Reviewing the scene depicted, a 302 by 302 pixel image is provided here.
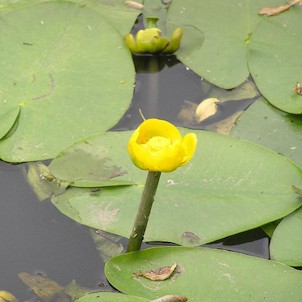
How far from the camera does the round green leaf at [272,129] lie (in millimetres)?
1968

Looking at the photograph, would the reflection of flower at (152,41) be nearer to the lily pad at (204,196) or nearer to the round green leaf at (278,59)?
the round green leaf at (278,59)

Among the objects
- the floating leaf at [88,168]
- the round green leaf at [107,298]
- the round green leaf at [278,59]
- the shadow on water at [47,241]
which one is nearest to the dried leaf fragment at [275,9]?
the round green leaf at [278,59]

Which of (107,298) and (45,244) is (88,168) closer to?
(45,244)

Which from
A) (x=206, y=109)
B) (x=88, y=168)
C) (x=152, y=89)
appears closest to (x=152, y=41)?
(x=152, y=89)

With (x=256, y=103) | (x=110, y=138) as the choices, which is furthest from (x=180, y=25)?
(x=110, y=138)

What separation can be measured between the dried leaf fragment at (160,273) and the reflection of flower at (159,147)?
1.02ft

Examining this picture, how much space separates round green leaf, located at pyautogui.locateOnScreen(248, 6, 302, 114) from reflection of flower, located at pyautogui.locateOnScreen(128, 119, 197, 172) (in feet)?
2.11

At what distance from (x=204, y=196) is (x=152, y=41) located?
0.57 m

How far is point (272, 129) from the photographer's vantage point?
202 cm

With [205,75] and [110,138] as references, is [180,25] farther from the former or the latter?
[110,138]

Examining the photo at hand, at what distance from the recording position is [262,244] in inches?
72.2

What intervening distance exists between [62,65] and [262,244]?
75cm

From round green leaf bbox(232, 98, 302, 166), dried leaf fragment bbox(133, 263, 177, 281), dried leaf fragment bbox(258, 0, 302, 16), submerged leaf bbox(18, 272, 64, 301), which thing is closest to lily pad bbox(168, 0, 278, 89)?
dried leaf fragment bbox(258, 0, 302, 16)

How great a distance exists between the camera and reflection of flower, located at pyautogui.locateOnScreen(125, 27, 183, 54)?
7.08ft
